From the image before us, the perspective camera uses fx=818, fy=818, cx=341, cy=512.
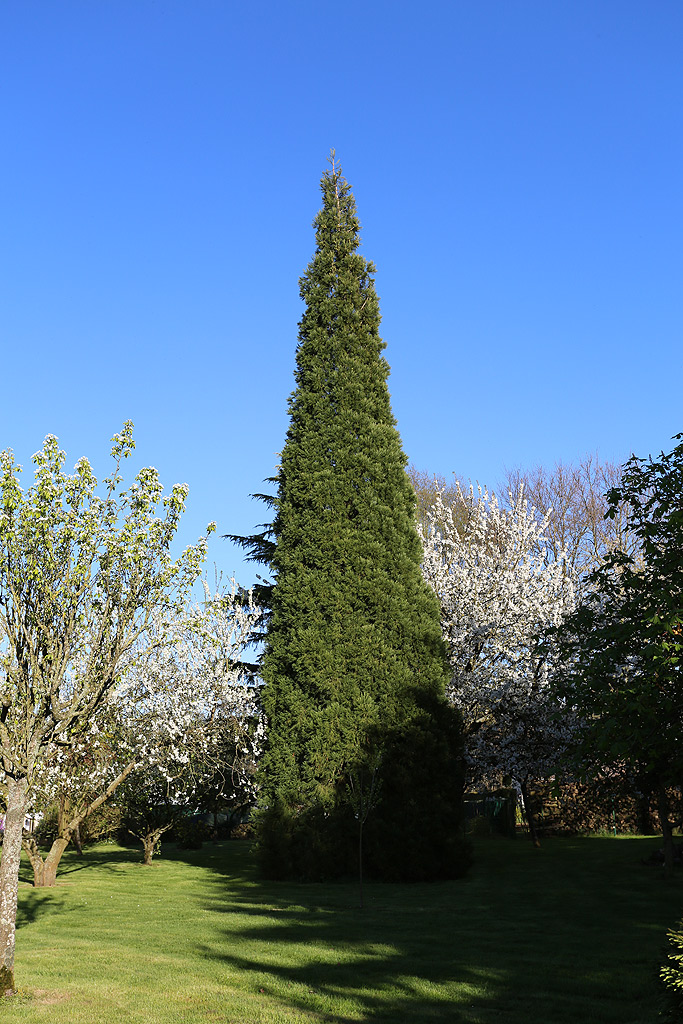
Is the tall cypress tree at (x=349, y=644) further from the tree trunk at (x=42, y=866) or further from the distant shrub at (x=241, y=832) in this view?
the distant shrub at (x=241, y=832)

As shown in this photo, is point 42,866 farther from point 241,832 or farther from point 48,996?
point 241,832

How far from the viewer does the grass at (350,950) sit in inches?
303

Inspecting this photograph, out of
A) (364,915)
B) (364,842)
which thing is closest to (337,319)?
(364,842)

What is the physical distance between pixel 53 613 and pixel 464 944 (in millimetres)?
6760

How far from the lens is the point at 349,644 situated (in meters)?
18.3

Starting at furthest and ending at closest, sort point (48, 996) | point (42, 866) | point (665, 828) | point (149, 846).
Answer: point (149, 846) → point (42, 866) → point (665, 828) → point (48, 996)

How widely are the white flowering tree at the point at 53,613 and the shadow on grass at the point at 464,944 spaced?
327 centimetres

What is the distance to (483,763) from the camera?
822 inches

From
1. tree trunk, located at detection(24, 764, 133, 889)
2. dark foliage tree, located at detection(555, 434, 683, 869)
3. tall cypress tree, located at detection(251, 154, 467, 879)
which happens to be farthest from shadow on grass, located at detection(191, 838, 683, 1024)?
tree trunk, located at detection(24, 764, 133, 889)

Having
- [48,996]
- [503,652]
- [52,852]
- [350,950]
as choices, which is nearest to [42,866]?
[52,852]

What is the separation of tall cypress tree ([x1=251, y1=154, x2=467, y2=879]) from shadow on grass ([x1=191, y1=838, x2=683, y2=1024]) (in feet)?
3.52

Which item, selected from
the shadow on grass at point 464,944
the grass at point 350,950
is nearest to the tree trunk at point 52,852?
Answer: the grass at point 350,950

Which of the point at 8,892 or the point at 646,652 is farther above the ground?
the point at 646,652

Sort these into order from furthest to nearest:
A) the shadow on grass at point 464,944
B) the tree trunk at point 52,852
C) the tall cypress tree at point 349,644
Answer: the tree trunk at point 52,852 → the tall cypress tree at point 349,644 → the shadow on grass at point 464,944
